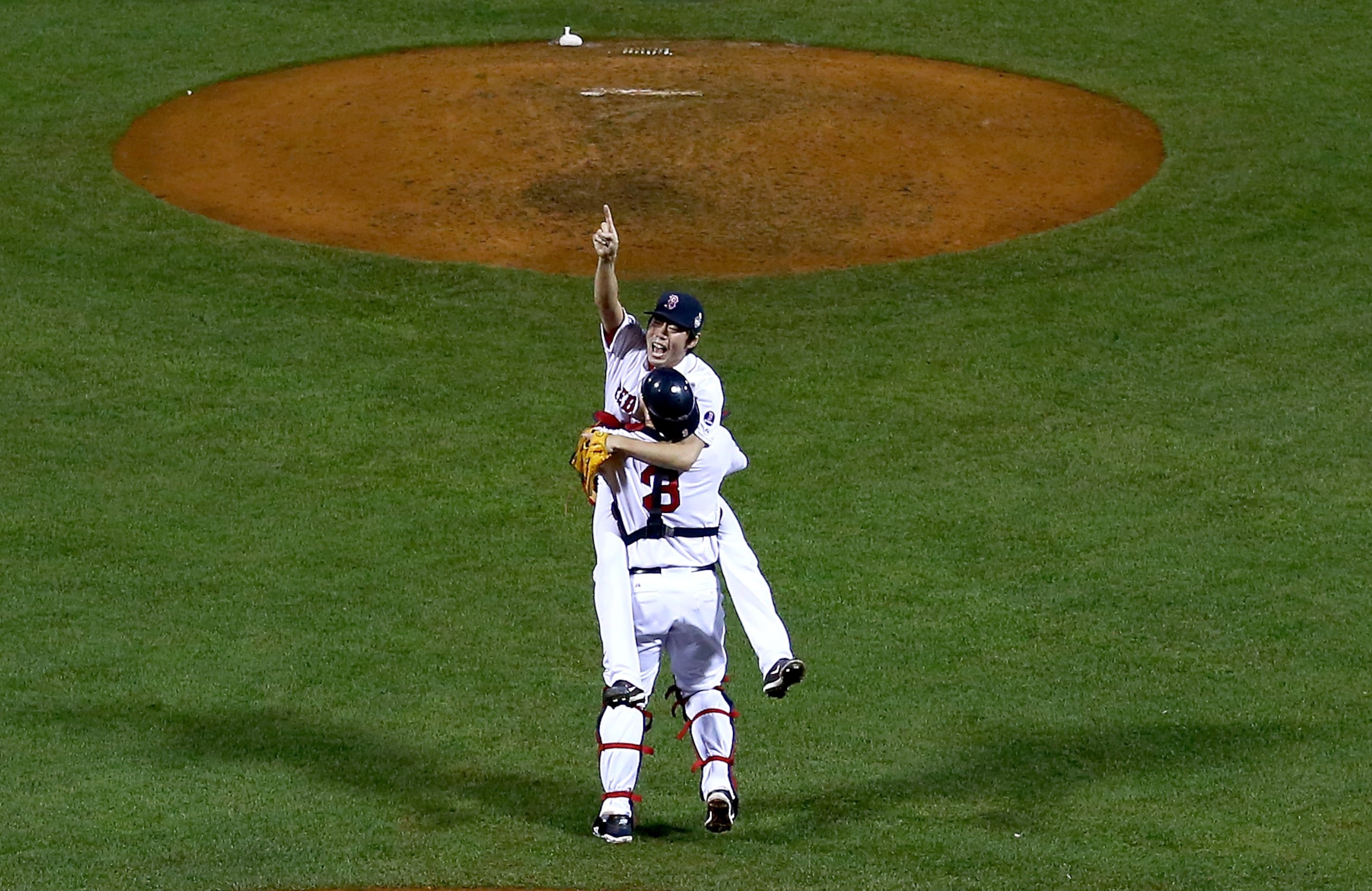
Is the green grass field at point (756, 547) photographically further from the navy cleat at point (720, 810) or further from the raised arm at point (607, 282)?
the raised arm at point (607, 282)

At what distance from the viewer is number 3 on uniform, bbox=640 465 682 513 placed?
774 cm

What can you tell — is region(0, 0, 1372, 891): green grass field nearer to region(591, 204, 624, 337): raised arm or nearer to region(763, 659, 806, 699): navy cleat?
region(763, 659, 806, 699): navy cleat

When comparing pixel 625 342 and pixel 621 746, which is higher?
pixel 625 342

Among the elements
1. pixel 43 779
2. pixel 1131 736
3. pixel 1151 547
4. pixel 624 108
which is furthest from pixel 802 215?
pixel 43 779

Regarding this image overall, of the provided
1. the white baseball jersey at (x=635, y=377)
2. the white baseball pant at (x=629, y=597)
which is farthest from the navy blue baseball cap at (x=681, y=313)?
the white baseball pant at (x=629, y=597)

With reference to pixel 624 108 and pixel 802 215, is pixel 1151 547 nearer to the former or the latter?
pixel 802 215

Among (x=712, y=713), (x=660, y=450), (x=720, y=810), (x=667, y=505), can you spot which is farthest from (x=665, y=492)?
(x=720, y=810)

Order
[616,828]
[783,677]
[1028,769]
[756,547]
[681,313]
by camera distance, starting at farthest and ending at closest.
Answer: [756,547], [1028,769], [681,313], [616,828], [783,677]

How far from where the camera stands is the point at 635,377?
317 inches

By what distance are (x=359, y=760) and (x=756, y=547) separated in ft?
11.1

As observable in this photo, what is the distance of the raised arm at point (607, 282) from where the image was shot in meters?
7.90

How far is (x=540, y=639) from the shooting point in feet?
34.1

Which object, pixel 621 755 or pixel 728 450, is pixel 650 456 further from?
pixel 621 755

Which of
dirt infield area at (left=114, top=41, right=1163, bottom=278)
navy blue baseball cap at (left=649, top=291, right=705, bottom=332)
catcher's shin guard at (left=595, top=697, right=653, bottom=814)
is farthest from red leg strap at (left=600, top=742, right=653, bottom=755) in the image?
dirt infield area at (left=114, top=41, right=1163, bottom=278)
